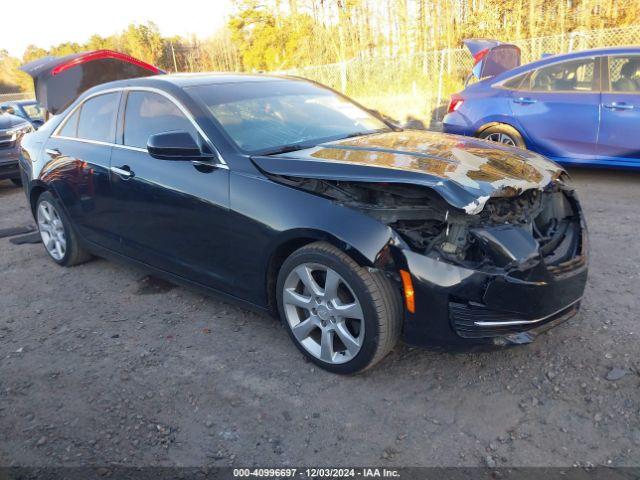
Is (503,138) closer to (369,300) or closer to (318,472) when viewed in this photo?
(369,300)

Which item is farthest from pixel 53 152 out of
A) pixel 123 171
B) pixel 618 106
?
pixel 618 106

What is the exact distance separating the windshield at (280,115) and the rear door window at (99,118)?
2.95 ft

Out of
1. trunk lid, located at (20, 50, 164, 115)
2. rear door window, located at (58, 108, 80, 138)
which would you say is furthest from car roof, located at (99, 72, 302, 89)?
trunk lid, located at (20, 50, 164, 115)

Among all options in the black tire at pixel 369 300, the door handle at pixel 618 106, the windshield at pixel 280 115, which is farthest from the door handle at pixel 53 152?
the door handle at pixel 618 106

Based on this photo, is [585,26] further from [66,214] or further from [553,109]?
[66,214]

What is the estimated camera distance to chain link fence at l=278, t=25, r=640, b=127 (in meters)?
11.0

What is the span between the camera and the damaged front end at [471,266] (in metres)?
2.48

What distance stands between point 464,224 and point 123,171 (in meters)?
2.50

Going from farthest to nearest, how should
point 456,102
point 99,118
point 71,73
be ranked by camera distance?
point 71,73
point 456,102
point 99,118

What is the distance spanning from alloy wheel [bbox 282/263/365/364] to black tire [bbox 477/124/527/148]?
15.1 feet

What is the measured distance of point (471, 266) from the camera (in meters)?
2.48

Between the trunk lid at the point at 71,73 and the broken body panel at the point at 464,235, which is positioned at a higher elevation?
the trunk lid at the point at 71,73

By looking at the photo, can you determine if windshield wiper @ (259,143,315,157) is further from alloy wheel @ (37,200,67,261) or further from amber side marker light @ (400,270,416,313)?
alloy wheel @ (37,200,67,261)

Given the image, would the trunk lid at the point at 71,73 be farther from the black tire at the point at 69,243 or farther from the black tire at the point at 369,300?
the black tire at the point at 369,300
